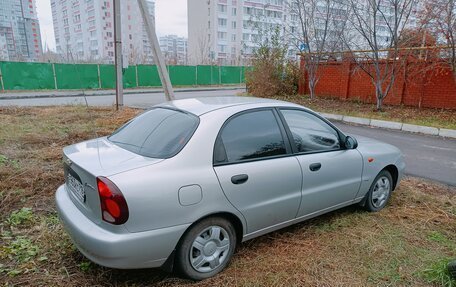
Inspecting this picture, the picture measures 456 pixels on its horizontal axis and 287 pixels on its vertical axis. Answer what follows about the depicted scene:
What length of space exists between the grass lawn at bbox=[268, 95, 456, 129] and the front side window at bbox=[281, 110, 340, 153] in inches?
301

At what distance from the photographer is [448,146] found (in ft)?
25.9

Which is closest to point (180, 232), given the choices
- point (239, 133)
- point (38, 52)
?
point (239, 133)

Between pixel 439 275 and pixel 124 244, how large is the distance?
263cm

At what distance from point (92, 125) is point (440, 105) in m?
12.0

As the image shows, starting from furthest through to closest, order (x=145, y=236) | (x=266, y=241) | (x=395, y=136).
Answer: (x=395, y=136) < (x=266, y=241) < (x=145, y=236)

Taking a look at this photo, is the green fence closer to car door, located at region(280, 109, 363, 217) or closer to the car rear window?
the car rear window

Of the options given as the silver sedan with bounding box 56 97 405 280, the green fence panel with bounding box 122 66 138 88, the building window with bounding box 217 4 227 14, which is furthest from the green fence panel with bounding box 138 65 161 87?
the building window with bounding box 217 4 227 14

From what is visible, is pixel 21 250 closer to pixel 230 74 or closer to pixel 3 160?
pixel 3 160

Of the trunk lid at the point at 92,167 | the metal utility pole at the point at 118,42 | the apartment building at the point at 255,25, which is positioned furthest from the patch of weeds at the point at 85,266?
the apartment building at the point at 255,25

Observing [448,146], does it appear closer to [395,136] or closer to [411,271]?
[395,136]

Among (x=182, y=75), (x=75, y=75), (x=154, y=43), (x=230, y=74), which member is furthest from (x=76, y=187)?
(x=230, y=74)

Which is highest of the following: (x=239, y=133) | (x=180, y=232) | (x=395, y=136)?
(x=239, y=133)

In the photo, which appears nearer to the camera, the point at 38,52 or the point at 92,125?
the point at 92,125

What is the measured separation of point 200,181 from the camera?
2.55m
